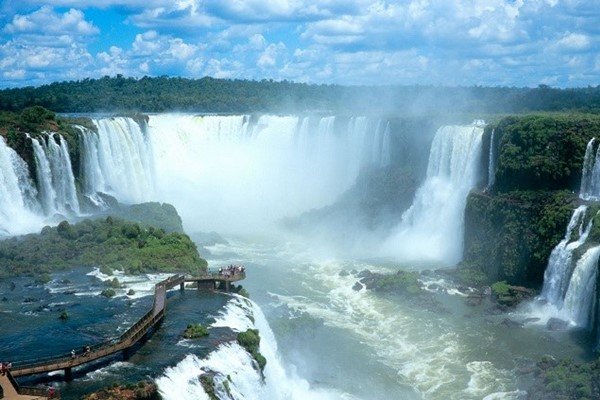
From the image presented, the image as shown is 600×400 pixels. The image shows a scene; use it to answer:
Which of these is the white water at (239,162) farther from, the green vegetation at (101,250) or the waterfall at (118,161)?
the green vegetation at (101,250)

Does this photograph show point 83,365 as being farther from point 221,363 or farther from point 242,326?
point 242,326

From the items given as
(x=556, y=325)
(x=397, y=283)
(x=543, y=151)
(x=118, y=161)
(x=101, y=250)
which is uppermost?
(x=543, y=151)

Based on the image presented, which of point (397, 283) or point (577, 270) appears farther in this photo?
point (397, 283)

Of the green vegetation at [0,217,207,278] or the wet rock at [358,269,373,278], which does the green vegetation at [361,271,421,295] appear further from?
the green vegetation at [0,217,207,278]

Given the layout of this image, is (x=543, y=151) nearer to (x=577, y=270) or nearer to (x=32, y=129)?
(x=577, y=270)

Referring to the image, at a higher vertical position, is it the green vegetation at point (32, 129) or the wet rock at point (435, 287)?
the green vegetation at point (32, 129)

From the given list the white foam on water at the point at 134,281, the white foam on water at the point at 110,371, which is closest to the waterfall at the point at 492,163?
the white foam on water at the point at 134,281

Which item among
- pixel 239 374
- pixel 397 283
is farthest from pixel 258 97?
pixel 239 374
